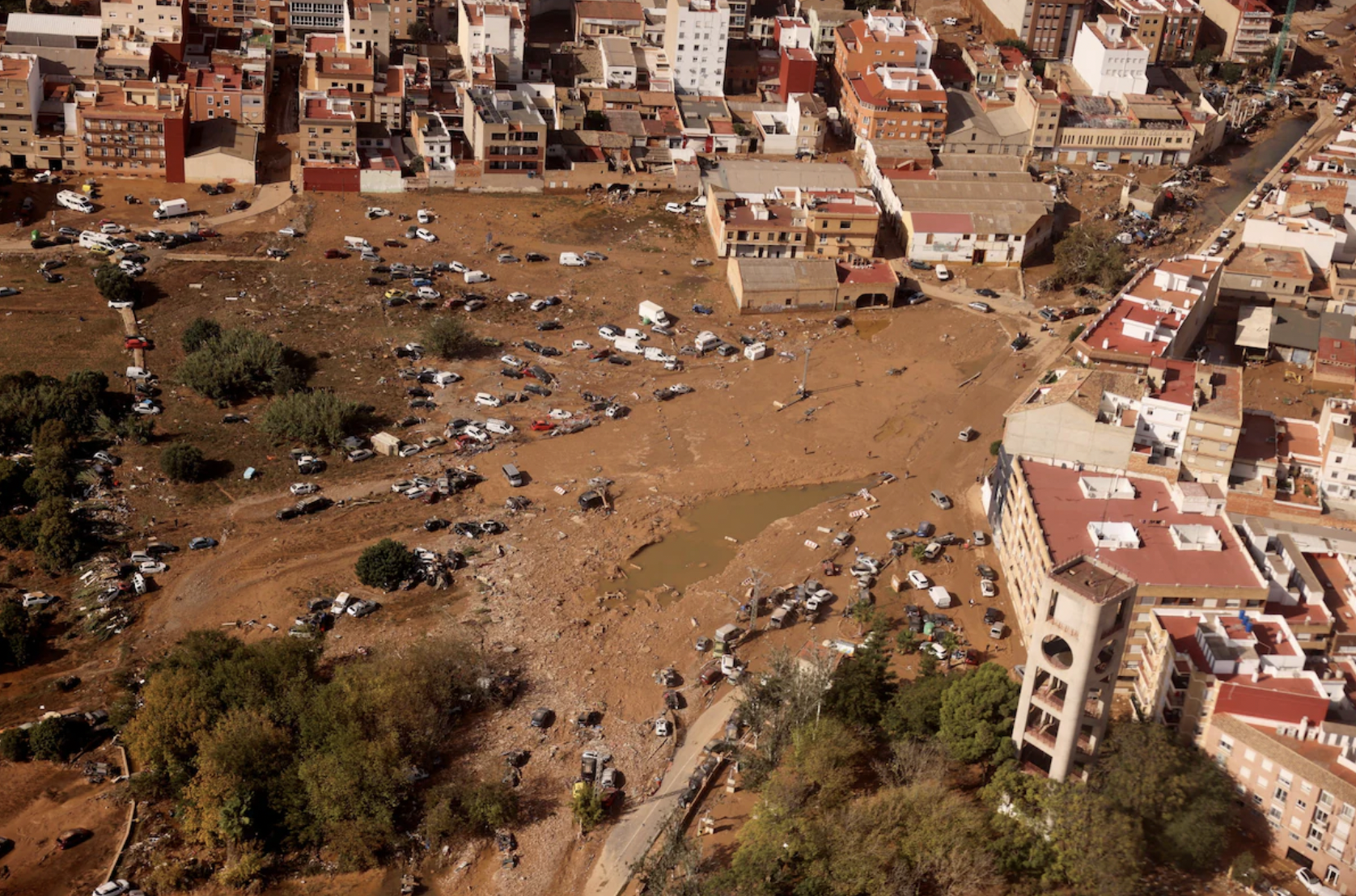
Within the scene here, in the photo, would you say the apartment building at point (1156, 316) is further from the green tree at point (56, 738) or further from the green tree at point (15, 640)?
the green tree at point (15, 640)

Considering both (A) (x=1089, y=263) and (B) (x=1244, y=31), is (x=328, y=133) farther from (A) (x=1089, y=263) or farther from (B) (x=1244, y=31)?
(B) (x=1244, y=31)

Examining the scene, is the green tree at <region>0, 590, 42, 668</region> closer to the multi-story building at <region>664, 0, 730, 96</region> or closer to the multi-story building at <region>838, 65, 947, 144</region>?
the multi-story building at <region>838, 65, 947, 144</region>

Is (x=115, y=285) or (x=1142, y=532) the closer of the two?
(x=1142, y=532)

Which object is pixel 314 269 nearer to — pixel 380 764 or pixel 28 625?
pixel 28 625

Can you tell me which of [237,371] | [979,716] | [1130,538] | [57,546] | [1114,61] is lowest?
[57,546]

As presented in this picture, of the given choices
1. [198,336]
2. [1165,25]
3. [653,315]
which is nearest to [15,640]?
[198,336]

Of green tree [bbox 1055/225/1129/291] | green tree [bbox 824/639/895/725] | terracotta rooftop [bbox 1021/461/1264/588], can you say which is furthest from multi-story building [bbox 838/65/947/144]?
green tree [bbox 824/639/895/725]
